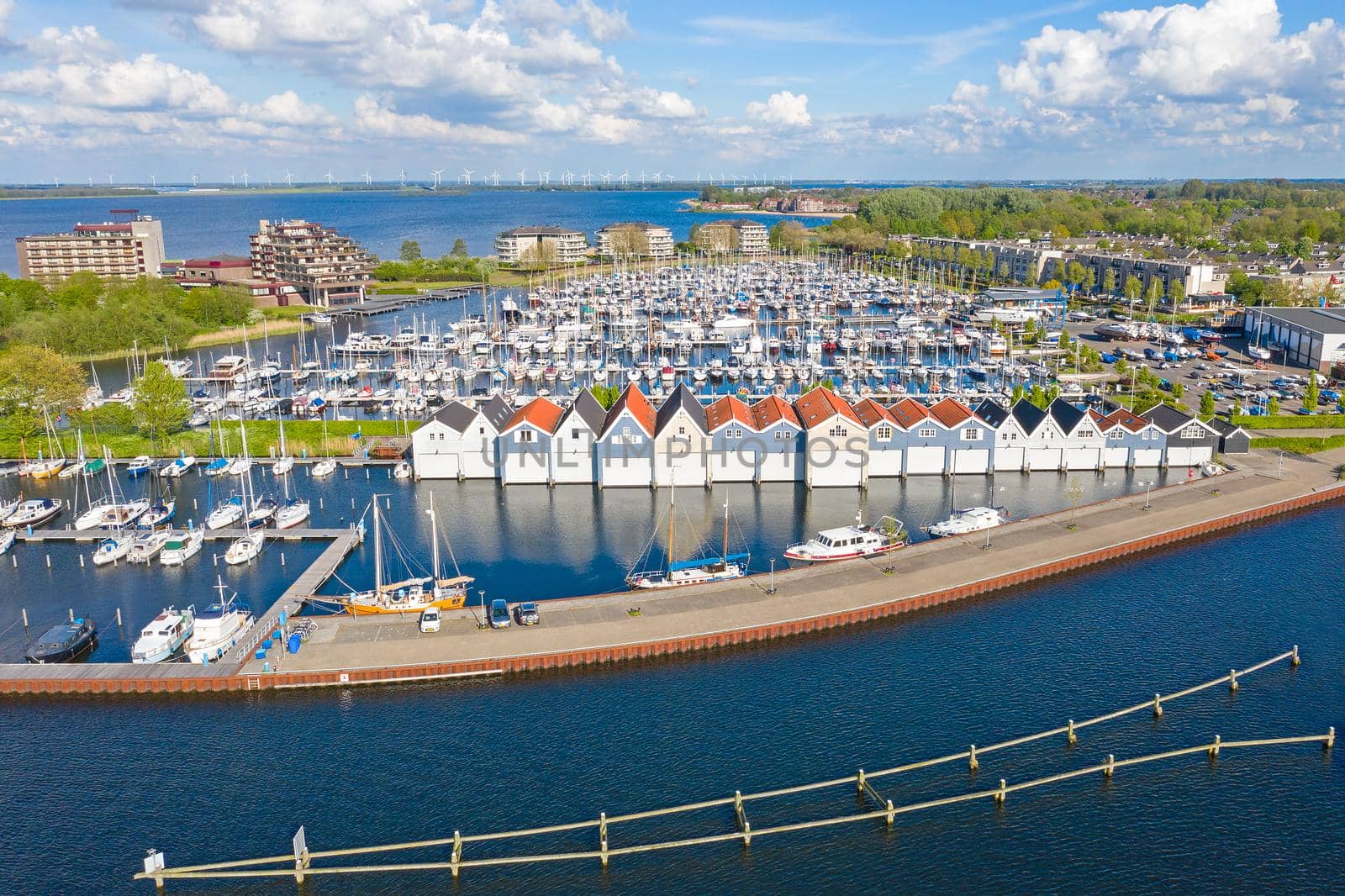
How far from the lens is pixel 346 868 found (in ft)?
68.1

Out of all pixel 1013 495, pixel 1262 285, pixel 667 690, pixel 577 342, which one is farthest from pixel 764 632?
pixel 1262 285

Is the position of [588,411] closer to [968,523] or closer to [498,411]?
[498,411]

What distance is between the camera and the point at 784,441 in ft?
146

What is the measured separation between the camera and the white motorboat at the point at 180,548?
36.8 meters

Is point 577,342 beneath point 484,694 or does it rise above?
above

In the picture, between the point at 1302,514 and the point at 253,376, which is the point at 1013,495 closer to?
the point at 1302,514

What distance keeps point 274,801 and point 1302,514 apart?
42797 mm

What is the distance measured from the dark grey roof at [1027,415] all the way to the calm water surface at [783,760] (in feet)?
46.4

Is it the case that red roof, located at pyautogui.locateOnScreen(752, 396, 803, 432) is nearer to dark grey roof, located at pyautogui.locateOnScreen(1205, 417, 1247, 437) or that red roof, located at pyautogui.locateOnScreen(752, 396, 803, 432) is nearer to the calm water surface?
the calm water surface

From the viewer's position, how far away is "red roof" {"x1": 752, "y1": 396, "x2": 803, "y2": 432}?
147 ft

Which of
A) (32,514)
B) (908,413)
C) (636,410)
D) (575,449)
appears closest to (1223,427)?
(908,413)

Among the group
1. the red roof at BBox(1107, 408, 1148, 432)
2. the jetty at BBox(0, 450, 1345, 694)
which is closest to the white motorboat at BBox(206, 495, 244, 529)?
the jetty at BBox(0, 450, 1345, 694)

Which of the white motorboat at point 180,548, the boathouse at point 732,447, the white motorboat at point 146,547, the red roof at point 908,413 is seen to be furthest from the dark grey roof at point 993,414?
the white motorboat at point 146,547

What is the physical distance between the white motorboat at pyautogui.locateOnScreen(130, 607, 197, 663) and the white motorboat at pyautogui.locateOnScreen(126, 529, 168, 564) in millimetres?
7757
